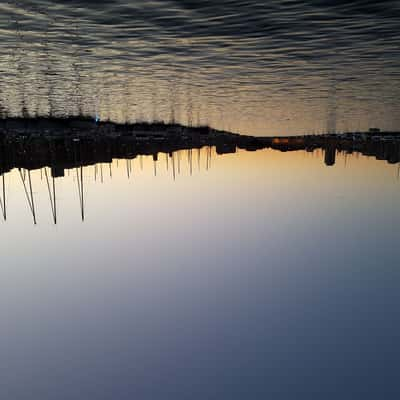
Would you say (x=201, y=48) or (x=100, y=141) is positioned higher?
(x=201, y=48)

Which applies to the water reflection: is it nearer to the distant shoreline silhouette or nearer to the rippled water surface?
the distant shoreline silhouette

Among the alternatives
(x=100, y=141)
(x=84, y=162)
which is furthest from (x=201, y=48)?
(x=100, y=141)

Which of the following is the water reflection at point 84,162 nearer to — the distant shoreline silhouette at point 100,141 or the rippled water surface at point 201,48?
the distant shoreline silhouette at point 100,141

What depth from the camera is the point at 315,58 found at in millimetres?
17922

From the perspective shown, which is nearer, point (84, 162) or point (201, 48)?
point (201, 48)

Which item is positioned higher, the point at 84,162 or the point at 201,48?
the point at 201,48

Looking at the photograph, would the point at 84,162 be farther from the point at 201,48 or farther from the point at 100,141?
the point at 201,48

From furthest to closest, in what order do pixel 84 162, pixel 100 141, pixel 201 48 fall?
pixel 100 141 < pixel 84 162 < pixel 201 48

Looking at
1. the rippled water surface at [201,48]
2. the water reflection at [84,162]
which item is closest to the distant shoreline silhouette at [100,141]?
the water reflection at [84,162]

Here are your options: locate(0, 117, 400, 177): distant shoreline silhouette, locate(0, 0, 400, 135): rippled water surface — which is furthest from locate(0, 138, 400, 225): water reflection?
locate(0, 0, 400, 135): rippled water surface

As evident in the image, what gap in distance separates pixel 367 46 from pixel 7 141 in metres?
43.8

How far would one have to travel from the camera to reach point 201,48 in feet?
54.4

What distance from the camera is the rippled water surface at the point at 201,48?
12.1 metres

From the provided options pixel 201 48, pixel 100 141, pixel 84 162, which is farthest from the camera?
pixel 100 141
